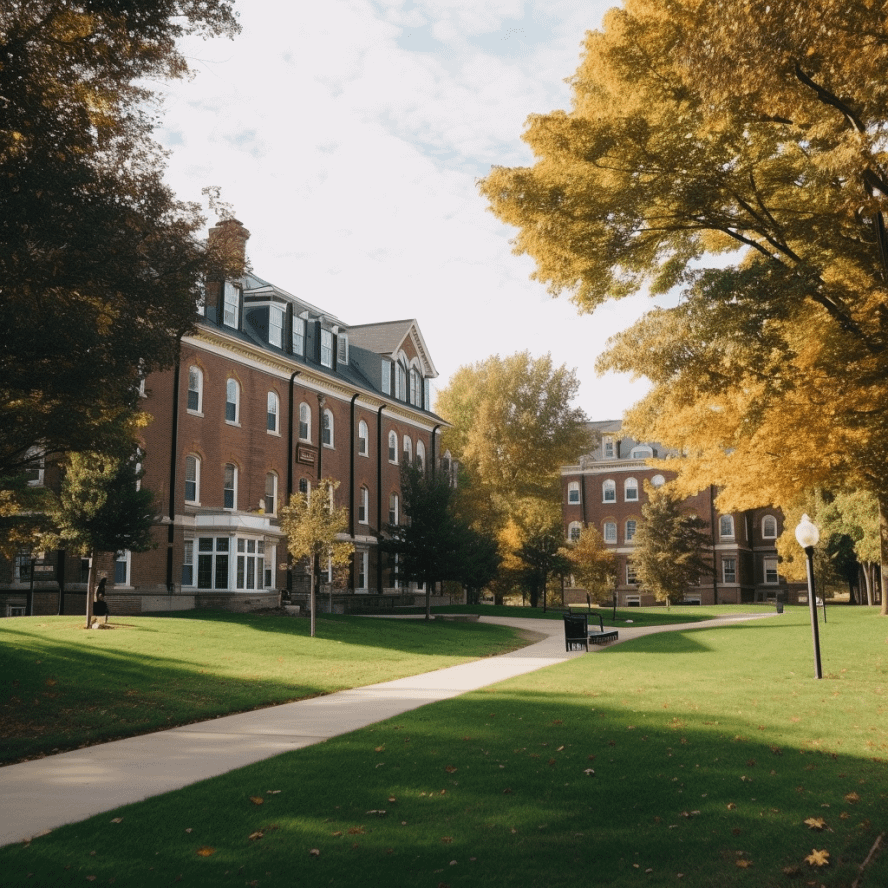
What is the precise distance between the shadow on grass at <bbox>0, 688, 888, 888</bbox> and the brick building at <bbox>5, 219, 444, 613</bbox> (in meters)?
19.2

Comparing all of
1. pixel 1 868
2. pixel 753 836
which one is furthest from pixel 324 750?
pixel 753 836

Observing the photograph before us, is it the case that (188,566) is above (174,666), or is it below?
above

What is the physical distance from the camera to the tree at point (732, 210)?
11188 mm

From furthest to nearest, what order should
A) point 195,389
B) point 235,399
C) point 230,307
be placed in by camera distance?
point 230,307 → point 235,399 → point 195,389

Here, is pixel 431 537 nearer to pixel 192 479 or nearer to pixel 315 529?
pixel 192 479

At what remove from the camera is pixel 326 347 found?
43938 mm

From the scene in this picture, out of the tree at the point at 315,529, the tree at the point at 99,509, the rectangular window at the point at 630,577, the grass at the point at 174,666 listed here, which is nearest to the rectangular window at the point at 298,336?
the grass at the point at 174,666

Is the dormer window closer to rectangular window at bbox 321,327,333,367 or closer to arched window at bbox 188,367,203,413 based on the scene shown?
arched window at bbox 188,367,203,413

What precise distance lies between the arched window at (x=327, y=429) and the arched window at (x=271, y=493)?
169 inches

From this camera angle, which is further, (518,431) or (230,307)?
(518,431)

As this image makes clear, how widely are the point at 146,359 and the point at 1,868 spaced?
861cm

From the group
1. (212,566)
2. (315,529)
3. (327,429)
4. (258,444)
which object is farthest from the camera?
(327,429)

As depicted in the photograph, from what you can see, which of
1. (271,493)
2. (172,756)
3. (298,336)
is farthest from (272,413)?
(172,756)

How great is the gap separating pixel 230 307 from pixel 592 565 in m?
27.5
